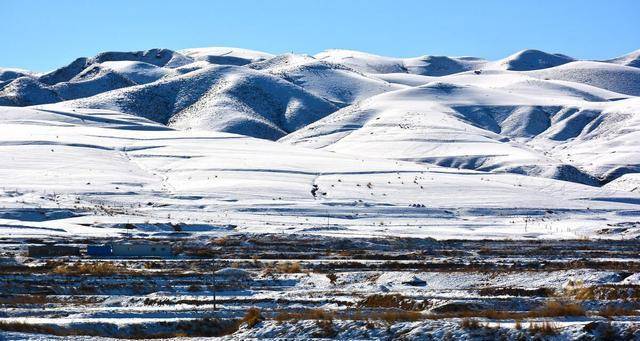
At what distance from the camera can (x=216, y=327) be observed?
24594 millimetres

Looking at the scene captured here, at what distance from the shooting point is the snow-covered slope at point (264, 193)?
273 feet

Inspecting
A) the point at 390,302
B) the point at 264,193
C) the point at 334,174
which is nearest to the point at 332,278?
the point at 390,302

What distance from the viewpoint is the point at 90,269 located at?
4347 centimetres

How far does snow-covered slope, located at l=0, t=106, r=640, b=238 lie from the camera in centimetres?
8306

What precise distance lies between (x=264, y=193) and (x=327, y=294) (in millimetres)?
69680

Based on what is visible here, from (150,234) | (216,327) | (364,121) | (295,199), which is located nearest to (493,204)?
(295,199)

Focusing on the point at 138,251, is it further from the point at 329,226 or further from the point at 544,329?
the point at 544,329

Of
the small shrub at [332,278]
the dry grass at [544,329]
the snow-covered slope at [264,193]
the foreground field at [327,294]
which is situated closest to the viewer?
the dry grass at [544,329]

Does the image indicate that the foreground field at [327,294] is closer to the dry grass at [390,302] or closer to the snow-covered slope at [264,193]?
the dry grass at [390,302]

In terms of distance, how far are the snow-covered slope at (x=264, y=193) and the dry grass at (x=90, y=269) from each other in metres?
25.1

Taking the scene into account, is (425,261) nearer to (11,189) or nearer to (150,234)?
(150,234)

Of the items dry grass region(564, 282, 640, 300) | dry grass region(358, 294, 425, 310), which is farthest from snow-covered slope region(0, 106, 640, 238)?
dry grass region(564, 282, 640, 300)

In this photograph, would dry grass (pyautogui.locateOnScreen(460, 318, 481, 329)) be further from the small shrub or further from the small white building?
the small white building

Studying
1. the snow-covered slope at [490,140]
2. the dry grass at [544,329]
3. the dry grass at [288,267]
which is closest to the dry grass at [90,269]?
the dry grass at [288,267]
